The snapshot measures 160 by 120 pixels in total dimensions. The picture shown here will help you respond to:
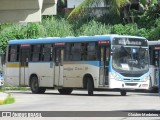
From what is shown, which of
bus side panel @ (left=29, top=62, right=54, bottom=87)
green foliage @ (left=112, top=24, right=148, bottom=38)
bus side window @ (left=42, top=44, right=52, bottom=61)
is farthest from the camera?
green foliage @ (left=112, top=24, right=148, bottom=38)

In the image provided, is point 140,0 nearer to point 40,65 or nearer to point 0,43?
point 0,43

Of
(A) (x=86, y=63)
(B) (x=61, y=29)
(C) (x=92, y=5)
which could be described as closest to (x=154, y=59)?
(A) (x=86, y=63)

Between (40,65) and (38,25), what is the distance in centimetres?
1355

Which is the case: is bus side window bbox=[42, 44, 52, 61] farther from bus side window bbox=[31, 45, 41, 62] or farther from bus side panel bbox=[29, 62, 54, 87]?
bus side window bbox=[31, 45, 41, 62]

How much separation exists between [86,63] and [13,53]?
21.0 feet

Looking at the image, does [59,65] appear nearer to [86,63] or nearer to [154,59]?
[86,63]

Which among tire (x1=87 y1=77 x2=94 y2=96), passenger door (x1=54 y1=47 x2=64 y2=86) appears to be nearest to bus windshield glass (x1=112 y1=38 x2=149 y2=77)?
tire (x1=87 y1=77 x2=94 y2=96)

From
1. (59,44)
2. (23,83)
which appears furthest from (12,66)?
(59,44)

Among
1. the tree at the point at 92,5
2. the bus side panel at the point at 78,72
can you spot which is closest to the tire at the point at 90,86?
the bus side panel at the point at 78,72

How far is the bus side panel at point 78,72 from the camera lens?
3002 centimetres

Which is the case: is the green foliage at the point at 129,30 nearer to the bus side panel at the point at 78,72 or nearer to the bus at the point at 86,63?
the bus at the point at 86,63

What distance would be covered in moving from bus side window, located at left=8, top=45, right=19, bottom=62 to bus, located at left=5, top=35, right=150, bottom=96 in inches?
13.9

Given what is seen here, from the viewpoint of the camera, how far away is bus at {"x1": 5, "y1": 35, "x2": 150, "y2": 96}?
29.6 m

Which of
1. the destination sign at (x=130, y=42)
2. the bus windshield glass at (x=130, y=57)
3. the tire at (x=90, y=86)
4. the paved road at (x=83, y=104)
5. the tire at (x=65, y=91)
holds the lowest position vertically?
the tire at (x=65, y=91)
